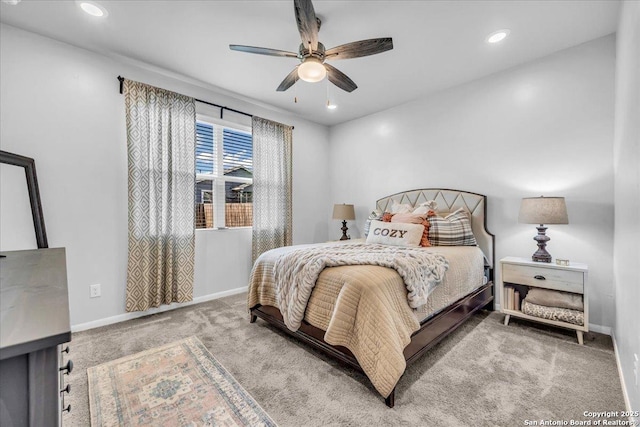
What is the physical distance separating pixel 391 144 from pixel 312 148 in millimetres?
1390

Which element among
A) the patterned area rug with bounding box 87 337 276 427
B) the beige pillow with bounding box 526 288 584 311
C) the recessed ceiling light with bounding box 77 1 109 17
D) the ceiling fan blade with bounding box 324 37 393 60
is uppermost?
the recessed ceiling light with bounding box 77 1 109 17

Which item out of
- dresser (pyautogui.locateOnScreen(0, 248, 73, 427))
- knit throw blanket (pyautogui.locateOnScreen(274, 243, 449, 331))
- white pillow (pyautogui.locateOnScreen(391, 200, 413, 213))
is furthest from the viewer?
white pillow (pyautogui.locateOnScreen(391, 200, 413, 213))

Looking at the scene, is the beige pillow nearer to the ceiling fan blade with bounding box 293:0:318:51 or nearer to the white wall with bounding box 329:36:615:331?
the white wall with bounding box 329:36:615:331

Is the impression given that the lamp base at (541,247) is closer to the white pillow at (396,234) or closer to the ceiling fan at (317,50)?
the white pillow at (396,234)

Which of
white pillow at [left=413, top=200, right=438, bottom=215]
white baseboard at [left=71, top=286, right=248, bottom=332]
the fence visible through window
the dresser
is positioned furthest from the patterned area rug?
white pillow at [left=413, top=200, right=438, bottom=215]

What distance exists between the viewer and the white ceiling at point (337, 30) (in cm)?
213

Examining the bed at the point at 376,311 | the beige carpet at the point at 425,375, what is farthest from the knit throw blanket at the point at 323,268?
the beige carpet at the point at 425,375

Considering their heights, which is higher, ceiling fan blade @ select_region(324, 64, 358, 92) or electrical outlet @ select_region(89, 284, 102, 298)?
ceiling fan blade @ select_region(324, 64, 358, 92)

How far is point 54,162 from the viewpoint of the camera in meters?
2.49

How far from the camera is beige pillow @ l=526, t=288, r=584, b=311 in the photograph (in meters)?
2.31

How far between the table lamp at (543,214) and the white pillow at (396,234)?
0.95m

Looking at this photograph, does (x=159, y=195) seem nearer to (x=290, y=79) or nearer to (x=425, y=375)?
(x=290, y=79)

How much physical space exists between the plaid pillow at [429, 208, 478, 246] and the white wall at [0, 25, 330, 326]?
3.36 metres

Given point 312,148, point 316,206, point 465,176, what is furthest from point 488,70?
point 316,206
